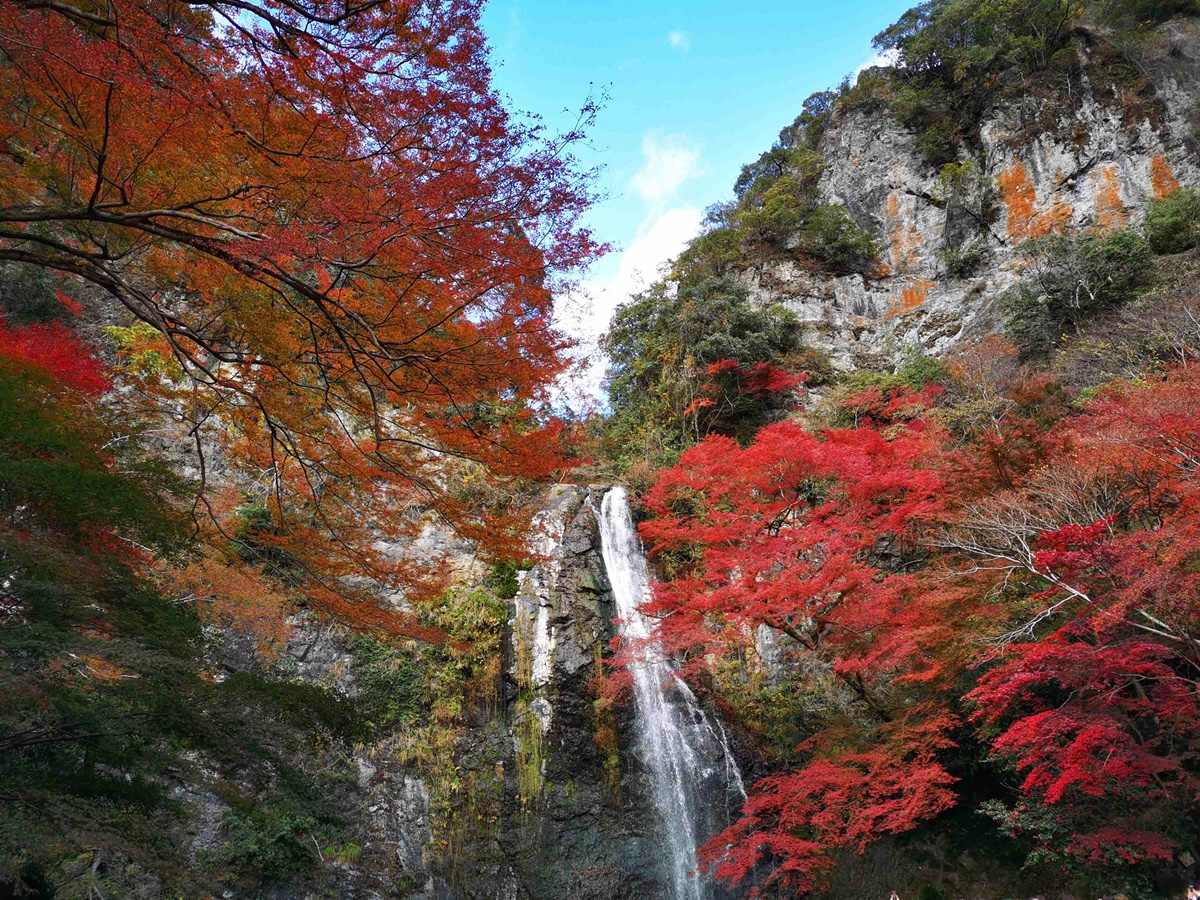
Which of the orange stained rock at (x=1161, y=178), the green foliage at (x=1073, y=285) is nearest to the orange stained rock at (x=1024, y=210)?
the orange stained rock at (x=1161, y=178)

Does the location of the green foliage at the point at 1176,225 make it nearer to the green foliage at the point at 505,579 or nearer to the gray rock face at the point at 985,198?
the gray rock face at the point at 985,198

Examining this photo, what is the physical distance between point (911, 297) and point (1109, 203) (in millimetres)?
5027

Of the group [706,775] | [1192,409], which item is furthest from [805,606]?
[1192,409]

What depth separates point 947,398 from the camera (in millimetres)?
13992

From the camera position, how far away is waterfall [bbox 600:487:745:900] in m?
9.50

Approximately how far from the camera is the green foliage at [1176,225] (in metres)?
13.2

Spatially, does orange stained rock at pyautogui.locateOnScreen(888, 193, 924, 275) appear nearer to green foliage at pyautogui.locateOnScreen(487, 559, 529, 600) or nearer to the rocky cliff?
the rocky cliff

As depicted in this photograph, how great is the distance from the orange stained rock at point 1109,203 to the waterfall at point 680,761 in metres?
15.6

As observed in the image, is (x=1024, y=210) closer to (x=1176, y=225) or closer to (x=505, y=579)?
(x=1176, y=225)

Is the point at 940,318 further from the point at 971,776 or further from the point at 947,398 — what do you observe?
the point at 971,776

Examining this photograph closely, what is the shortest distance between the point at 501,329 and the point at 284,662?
8857 millimetres

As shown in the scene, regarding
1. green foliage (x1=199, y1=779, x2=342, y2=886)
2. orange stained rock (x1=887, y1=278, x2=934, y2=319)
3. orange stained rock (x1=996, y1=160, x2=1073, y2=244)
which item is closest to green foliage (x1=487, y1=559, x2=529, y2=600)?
green foliage (x1=199, y1=779, x2=342, y2=886)

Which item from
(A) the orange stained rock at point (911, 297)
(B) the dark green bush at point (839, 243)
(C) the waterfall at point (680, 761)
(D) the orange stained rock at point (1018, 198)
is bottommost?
(C) the waterfall at point (680, 761)

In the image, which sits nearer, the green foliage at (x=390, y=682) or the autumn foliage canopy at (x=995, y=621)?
the autumn foliage canopy at (x=995, y=621)
